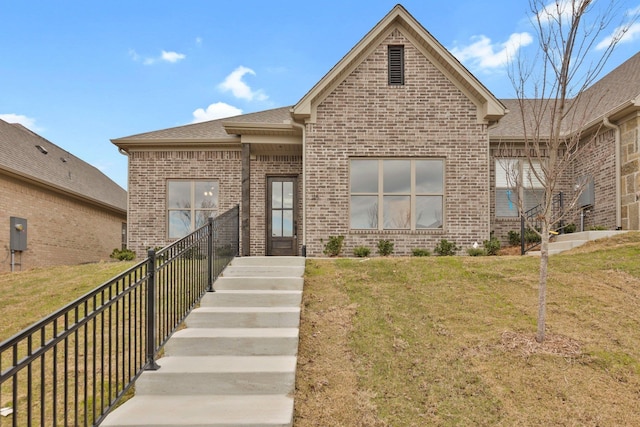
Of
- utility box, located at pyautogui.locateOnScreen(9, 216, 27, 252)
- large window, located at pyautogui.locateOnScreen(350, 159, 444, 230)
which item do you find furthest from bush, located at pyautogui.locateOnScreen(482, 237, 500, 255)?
utility box, located at pyautogui.locateOnScreen(9, 216, 27, 252)

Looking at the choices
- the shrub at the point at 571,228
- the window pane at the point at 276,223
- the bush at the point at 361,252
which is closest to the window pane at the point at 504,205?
the shrub at the point at 571,228

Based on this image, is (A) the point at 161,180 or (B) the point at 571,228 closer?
(B) the point at 571,228

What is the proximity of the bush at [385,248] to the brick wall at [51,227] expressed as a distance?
34.7 ft

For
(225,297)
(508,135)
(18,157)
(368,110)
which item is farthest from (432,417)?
(18,157)

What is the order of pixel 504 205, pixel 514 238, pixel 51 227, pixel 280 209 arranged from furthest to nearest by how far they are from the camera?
1. pixel 51 227
2. pixel 504 205
3. pixel 280 209
4. pixel 514 238

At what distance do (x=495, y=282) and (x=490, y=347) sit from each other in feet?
7.35

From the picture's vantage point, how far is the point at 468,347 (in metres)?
4.73

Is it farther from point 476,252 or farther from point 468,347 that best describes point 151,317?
point 476,252

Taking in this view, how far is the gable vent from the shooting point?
10.3 meters

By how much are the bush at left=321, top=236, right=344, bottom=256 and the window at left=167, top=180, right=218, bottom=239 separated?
394 cm

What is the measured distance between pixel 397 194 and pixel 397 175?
47 cm

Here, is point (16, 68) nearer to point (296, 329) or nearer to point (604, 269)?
point (296, 329)

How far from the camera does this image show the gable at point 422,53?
9.88 m

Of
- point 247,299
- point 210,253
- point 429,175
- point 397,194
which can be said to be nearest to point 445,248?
point 397,194
